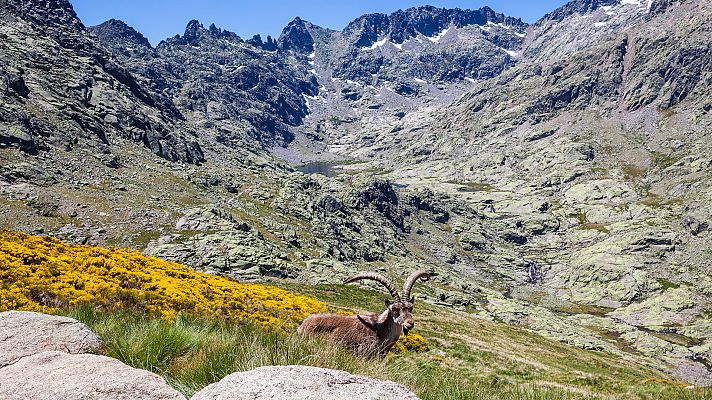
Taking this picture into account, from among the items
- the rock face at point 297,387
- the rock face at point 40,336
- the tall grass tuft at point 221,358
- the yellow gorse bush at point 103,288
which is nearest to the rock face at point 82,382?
the rock face at point 297,387

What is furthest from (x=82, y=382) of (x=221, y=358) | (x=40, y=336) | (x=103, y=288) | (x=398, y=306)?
(x=103, y=288)

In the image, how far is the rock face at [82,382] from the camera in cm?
332

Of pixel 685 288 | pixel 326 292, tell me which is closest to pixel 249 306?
pixel 326 292

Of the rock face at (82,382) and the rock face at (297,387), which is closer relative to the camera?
the rock face at (297,387)

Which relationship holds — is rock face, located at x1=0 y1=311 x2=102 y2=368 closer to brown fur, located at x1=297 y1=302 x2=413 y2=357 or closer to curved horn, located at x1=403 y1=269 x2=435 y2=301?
brown fur, located at x1=297 y1=302 x2=413 y2=357

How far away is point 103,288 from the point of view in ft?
49.4

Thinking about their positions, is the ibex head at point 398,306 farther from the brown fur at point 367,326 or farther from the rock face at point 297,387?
the rock face at point 297,387

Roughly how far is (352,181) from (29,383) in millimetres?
168864

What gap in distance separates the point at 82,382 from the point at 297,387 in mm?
1791

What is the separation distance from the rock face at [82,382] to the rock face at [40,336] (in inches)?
52.1

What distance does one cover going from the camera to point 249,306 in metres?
22.0

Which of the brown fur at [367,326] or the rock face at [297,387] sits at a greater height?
the rock face at [297,387]

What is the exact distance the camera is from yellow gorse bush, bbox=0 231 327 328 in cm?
1267

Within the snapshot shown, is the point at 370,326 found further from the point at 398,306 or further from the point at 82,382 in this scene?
the point at 82,382
